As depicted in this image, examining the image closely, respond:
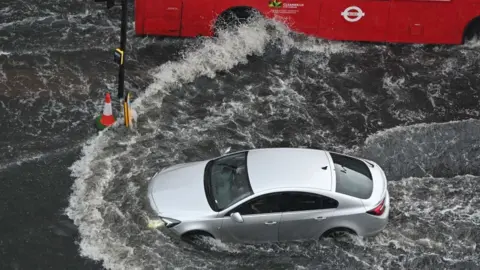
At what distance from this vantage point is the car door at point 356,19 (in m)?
15.2

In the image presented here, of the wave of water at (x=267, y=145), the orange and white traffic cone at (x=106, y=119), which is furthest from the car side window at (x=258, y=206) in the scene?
the orange and white traffic cone at (x=106, y=119)

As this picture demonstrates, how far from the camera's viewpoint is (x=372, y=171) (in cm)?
1054

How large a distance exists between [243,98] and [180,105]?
1.41 metres

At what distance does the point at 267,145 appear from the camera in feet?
42.0

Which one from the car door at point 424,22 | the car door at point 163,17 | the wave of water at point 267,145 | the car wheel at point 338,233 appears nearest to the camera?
the car wheel at point 338,233

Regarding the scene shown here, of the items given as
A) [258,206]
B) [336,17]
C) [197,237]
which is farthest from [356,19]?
[197,237]

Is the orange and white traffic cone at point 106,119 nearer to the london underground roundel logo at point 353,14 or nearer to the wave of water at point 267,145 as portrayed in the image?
the wave of water at point 267,145

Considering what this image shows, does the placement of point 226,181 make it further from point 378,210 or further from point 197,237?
point 378,210

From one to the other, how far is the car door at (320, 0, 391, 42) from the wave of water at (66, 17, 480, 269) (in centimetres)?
39

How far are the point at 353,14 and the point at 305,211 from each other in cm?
710

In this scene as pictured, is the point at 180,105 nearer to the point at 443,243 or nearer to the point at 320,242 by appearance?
the point at 320,242

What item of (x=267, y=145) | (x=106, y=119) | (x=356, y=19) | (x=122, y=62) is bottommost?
(x=267, y=145)

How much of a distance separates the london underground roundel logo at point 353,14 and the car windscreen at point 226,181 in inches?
241

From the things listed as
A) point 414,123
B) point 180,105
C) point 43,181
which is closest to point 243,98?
point 180,105
